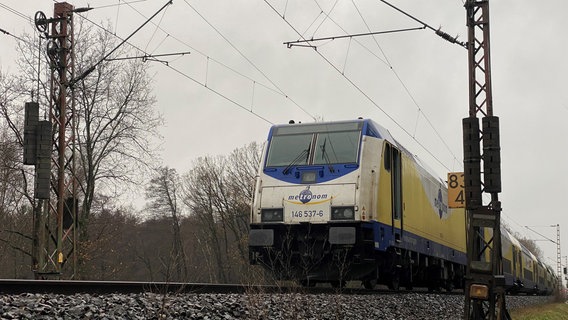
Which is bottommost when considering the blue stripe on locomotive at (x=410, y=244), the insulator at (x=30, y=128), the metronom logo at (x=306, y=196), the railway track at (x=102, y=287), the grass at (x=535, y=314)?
the grass at (x=535, y=314)

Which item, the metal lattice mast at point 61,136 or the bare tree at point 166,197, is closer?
the metal lattice mast at point 61,136

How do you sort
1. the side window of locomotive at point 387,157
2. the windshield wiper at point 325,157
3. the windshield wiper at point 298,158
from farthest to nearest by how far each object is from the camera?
the side window of locomotive at point 387,157 < the windshield wiper at point 298,158 < the windshield wiper at point 325,157

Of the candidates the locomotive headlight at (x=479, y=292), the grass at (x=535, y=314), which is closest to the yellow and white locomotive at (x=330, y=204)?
the locomotive headlight at (x=479, y=292)

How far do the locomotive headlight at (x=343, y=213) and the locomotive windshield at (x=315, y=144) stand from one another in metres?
1.08

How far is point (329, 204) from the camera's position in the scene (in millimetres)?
13336

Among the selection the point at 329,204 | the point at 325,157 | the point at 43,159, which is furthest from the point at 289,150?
the point at 43,159

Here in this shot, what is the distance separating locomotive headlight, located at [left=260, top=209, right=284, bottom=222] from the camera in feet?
44.6

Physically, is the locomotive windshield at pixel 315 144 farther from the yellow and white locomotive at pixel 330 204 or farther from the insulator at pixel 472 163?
the insulator at pixel 472 163

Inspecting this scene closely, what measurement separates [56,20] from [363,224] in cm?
1038

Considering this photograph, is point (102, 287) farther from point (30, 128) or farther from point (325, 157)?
point (30, 128)

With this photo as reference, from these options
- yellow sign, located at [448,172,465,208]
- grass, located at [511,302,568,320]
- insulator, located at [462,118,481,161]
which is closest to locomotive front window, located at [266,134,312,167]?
insulator, located at [462,118,481,161]

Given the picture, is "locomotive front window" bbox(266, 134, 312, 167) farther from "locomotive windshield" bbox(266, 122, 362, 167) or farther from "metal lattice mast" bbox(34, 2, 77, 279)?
"metal lattice mast" bbox(34, 2, 77, 279)

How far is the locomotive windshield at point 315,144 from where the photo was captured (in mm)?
13938

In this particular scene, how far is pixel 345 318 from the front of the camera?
1052cm
